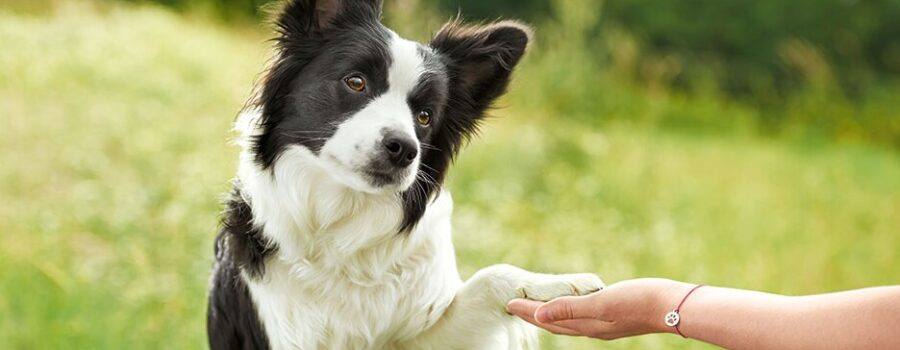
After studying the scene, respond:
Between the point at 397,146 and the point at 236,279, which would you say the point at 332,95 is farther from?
the point at 236,279

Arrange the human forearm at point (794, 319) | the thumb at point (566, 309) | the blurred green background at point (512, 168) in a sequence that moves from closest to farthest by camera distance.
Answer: the human forearm at point (794, 319) < the thumb at point (566, 309) < the blurred green background at point (512, 168)

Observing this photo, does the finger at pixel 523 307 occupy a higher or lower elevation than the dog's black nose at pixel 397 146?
lower

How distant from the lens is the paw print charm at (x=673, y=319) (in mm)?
2645

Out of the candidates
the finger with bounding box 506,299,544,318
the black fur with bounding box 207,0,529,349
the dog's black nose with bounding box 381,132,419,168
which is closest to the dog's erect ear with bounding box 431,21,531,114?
A: the black fur with bounding box 207,0,529,349

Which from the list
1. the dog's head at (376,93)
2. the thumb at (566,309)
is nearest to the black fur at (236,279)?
the dog's head at (376,93)

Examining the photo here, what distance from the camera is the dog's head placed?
2904mm

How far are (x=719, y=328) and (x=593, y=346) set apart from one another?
222 centimetres

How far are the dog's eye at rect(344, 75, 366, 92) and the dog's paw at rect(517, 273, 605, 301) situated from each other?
0.74m

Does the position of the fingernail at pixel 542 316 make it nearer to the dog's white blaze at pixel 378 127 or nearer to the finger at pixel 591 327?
the finger at pixel 591 327

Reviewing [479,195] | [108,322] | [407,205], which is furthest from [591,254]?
[407,205]

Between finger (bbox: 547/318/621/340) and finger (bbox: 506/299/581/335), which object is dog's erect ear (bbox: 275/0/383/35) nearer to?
finger (bbox: 506/299/581/335)

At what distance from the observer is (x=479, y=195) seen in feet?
23.7

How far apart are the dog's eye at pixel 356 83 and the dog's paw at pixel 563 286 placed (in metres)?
0.74

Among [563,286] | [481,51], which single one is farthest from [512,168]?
[563,286]
